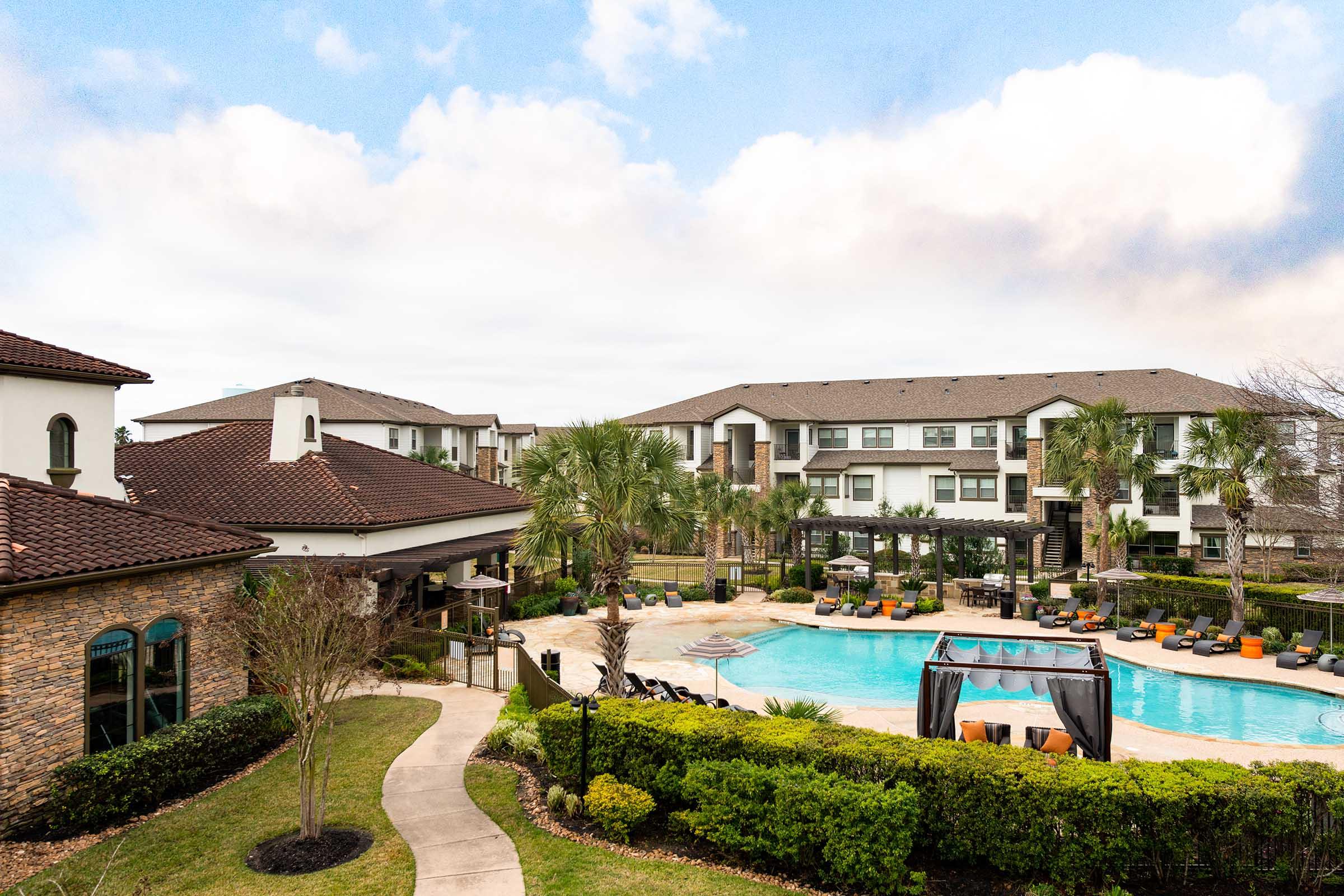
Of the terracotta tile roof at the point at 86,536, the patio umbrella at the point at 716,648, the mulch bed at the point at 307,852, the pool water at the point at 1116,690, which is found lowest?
the pool water at the point at 1116,690

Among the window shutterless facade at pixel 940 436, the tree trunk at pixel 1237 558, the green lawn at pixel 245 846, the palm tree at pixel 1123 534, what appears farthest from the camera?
the window shutterless facade at pixel 940 436

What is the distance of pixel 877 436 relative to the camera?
4906 cm

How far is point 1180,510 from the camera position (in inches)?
1559

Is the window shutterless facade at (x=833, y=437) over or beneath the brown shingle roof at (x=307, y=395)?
beneath

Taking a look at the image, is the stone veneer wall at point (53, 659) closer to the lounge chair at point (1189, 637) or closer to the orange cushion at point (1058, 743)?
the orange cushion at point (1058, 743)

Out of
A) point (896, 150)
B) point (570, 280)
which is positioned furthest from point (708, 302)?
point (896, 150)

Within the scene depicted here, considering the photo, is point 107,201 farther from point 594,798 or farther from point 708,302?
point 708,302

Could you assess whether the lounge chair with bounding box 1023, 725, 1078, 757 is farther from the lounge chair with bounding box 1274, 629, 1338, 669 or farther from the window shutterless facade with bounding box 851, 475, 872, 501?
the window shutterless facade with bounding box 851, 475, 872, 501

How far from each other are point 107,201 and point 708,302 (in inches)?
927

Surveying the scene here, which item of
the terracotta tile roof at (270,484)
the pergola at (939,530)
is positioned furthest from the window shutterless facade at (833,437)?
the terracotta tile roof at (270,484)

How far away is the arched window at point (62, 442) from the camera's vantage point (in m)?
17.5

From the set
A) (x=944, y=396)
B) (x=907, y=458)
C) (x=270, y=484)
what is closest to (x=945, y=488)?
(x=907, y=458)

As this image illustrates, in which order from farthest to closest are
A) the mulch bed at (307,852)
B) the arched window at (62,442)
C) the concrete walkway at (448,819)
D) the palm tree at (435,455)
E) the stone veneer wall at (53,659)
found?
the palm tree at (435,455) < the arched window at (62,442) < the stone veneer wall at (53,659) < the mulch bed at (307,852) < the concrete walkway at (448,819)

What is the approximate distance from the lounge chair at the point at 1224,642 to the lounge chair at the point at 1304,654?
1275 millimetres
